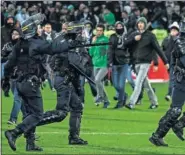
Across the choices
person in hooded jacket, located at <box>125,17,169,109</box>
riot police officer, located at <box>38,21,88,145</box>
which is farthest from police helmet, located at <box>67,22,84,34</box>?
person in hooded jacket, located at <box>125,17,169,109</box>

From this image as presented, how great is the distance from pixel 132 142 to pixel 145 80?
6.90 meters

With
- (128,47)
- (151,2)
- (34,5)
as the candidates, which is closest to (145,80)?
(128,47)

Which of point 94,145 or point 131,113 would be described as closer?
point 94,145

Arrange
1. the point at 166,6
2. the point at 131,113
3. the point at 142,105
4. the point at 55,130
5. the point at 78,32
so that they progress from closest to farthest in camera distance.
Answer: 1. the point at 78,32
2. the point at 55,130
3. the point at 131,113
4. the point at 142,105
5. the point at 166,6

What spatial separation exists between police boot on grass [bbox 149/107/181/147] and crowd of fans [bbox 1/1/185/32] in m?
19.8

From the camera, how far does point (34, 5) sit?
36.1 m

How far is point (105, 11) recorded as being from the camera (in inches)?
1451

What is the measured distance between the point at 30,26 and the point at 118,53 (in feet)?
27.6

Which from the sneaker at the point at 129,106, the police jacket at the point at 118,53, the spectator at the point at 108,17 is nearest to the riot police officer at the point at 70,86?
the sneaker at the point at 129,106

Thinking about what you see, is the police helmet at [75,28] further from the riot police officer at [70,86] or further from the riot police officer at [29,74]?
the riot police officer at [29,74]

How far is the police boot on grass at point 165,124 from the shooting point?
13.8m

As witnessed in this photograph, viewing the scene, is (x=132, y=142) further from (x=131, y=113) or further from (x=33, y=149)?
(x=131, y=113)

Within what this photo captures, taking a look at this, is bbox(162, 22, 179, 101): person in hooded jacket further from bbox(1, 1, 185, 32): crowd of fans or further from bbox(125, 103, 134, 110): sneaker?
bbox(1, 1, 185, 32): crowd of fans

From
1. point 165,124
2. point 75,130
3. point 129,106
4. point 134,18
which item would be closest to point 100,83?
point 129,106
